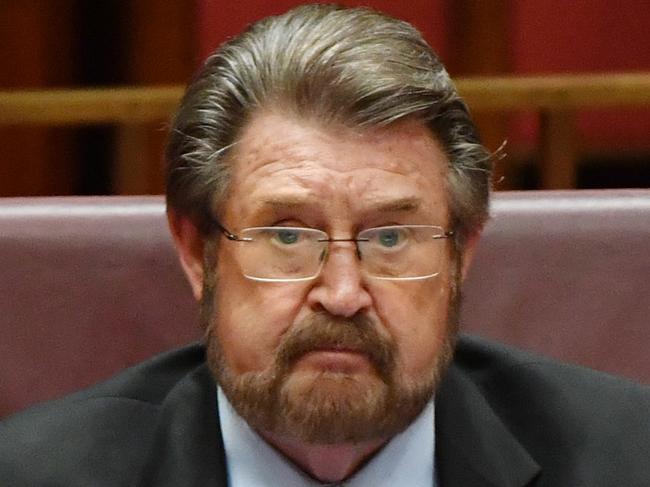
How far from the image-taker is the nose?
101cm

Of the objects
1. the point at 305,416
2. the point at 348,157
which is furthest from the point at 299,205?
the point at 305,416

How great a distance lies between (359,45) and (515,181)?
1351mm

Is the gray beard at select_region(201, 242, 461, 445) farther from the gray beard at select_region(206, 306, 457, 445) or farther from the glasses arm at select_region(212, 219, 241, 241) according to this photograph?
the glasses arm at select_region(212, 219, 241, 241)

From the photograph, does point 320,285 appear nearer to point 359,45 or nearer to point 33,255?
point 359,45

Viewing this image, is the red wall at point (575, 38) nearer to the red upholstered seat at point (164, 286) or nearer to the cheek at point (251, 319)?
the red upholstered seat at point (164, 286)

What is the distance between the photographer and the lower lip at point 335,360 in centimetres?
101

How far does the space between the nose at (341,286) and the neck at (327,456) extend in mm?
126

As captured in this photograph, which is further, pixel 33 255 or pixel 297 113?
pixel 33 255

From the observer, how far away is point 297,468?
1099 mm

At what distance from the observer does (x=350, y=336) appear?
101 centimetres

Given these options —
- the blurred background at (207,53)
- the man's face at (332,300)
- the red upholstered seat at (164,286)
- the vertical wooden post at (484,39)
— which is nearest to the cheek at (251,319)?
the man's face at (332,300)

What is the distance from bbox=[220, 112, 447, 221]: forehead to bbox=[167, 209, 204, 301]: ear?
0.21 ft

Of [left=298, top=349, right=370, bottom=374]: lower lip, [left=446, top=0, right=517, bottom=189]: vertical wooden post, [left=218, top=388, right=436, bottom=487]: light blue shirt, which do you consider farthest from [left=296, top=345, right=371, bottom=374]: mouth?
[left=446, top=0, right=517, bottom=189]: vertical wooden post

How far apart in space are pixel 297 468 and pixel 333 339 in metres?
0.15
